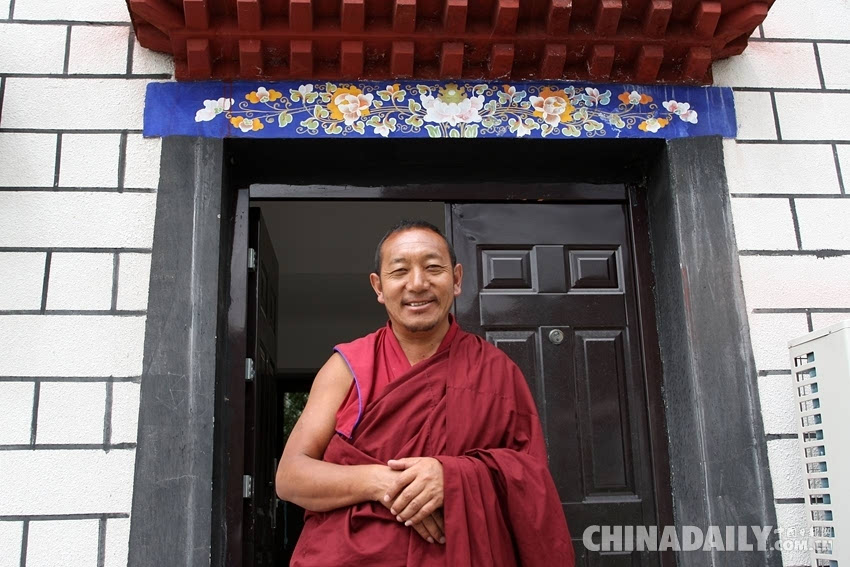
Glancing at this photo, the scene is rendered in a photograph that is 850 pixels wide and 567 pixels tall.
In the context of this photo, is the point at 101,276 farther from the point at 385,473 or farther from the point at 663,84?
the point at 663,84

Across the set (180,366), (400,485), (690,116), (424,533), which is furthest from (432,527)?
(690,116)

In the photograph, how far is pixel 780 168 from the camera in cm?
336

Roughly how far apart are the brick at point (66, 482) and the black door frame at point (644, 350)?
0.08 m

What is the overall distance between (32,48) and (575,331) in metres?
2.61

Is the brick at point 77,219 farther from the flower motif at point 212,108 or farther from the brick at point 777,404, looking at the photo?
the brick at point 777,404

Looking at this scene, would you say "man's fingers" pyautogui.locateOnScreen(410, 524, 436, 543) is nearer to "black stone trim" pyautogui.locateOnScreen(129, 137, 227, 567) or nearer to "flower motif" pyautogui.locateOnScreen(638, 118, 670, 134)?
"black stone trim" pyautogui.locateOnScreen(129, 137, 227, 567)

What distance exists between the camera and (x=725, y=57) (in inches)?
137

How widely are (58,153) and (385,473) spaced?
6.55 ft

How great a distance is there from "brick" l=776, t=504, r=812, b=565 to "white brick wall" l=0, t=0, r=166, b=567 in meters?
2.41

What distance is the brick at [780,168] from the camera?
3.33m

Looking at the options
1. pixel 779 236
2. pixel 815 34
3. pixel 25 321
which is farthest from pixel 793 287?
pixel 25 321

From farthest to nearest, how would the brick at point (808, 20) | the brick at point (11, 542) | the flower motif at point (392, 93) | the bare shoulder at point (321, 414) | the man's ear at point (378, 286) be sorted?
1. the brick at point (808, 20)
2. the flower motif at point (392, 93)
3. the brick at point (11, 542)
4. the man's ear at point (378, 286)
5. the bare shoulder at point (321, 414)

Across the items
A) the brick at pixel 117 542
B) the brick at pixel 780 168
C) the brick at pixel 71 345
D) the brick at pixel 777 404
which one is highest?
the brick at pixel 780 168

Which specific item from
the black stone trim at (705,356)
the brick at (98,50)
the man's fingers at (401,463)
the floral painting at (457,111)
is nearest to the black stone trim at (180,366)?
the floral painting at (457,111)
